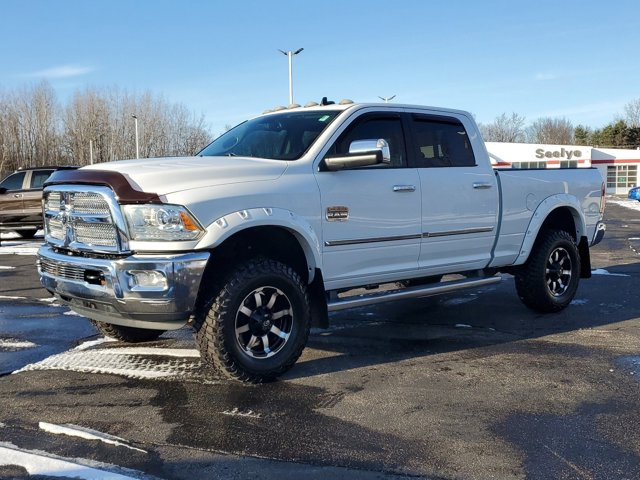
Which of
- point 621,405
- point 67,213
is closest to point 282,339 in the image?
point 67,213

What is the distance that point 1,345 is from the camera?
234 inches

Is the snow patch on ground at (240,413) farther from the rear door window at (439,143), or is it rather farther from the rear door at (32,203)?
the rear door at (32,203)

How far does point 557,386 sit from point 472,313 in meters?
2.66

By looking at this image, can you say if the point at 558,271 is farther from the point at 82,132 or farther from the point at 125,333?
the point at 82,132

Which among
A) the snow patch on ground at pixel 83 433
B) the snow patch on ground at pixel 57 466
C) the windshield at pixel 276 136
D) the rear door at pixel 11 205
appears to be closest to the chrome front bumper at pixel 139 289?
the snow patch on ground at pixel 83 433

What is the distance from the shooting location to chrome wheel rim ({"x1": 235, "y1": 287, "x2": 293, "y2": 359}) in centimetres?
471

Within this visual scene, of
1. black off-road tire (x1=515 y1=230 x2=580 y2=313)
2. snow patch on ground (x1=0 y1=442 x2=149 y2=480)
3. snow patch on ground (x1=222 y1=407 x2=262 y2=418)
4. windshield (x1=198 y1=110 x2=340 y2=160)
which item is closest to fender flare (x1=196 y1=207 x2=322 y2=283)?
windshield (x1=198 y1=110 x2=340 y2=160)

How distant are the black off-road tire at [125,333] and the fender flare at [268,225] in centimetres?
185

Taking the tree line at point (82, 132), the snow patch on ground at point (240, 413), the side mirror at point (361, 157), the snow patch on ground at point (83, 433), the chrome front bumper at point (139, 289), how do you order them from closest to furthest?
1. the snow patch on ground at point (83, 433)
2. the snow patch on ground at point (240, 413)
3. the chrome front bumper at point (139, 289)
4. the side mirror at point (361, 157)
5. the tree line at point (82, 132)

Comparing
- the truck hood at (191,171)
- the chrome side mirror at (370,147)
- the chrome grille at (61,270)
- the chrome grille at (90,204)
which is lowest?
the chrome grille at (61,270)

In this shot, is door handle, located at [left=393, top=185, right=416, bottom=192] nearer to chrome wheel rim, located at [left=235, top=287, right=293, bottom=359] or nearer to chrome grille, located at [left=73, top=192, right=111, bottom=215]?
chrome wheel rim, located at [left=235, top=287, right=293, bottom=359]

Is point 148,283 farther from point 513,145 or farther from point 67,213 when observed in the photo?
point 513,145

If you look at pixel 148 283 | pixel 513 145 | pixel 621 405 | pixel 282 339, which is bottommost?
pixel 621 405

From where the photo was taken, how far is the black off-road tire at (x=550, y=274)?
7.05 meters
